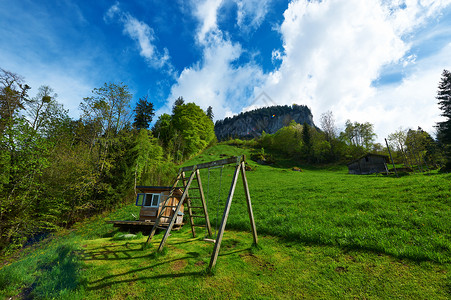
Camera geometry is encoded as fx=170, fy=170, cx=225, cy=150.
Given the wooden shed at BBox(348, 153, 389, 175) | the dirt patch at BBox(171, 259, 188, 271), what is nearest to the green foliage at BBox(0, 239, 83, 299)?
the dirt patch at BBox(171, 259, 188, 271)

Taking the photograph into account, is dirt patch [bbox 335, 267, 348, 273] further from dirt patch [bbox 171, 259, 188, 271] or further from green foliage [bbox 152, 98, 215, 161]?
green foliage [bbox 152, 98, 215, 161]

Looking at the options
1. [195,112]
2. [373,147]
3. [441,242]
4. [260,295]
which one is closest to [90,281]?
[260,295]

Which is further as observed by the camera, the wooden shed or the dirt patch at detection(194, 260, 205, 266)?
the wooden shed

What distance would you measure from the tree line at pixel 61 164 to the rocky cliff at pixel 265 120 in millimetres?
149316

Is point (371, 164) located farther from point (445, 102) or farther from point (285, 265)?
point (285, 265)

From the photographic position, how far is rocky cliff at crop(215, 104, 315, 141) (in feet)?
562

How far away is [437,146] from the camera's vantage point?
153 feet

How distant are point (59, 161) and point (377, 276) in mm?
19265

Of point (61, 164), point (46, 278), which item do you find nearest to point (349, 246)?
point (46, 278)

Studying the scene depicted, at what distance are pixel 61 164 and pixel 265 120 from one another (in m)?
173

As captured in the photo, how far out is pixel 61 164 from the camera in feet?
43.6

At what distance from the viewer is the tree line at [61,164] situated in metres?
9.19

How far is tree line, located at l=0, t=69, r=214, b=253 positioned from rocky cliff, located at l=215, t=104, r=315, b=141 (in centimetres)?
14932

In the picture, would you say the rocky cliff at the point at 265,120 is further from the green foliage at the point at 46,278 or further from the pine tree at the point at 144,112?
the green foliage at the point at 46,278
